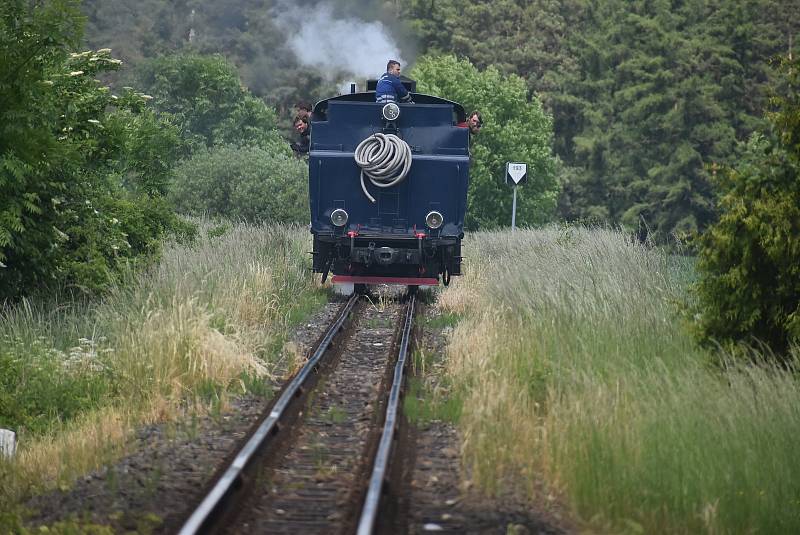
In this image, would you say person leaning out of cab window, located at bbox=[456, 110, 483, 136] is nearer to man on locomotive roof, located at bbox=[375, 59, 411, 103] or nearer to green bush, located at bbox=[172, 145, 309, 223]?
man on locomotive roof, located at bbox=[375, 59, 411, 103]

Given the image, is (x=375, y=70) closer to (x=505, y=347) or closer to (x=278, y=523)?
(x=505, y=347)

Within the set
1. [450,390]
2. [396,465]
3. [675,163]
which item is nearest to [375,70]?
[675,163]

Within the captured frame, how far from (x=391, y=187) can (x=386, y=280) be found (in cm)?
165

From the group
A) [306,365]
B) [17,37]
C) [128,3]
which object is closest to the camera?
[17,37]

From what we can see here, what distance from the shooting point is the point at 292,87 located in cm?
5756

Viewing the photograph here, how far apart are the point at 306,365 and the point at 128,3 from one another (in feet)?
202

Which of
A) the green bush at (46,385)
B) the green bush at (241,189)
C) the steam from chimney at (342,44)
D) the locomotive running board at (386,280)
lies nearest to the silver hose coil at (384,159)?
the locomotive running board at (386,280)

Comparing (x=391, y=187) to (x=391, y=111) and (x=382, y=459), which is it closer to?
(x=391, y=111)

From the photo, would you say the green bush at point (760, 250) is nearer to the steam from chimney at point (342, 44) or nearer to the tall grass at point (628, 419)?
the tall grass at point (628, 419)

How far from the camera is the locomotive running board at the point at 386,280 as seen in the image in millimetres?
19641

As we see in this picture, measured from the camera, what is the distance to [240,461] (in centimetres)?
801

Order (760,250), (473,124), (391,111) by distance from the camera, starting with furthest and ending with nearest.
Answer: (473,124) → (391,111) → (760,250)

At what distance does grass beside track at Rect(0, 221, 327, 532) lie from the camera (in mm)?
9008

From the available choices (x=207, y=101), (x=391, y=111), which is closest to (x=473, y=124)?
(x=391, y=111)
